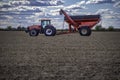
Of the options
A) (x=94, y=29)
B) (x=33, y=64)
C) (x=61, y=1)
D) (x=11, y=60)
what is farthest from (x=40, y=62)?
(x=94, y=29)

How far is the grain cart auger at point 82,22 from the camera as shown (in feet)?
15.1

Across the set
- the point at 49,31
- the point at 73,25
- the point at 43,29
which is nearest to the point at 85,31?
the point at 73,25

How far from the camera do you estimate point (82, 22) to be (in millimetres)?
5012

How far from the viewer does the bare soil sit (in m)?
3.18

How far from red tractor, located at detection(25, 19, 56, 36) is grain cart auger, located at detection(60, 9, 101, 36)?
0.31 meters

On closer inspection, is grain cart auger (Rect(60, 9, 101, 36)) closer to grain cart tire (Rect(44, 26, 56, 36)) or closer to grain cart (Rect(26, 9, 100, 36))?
grain cart (Rect(26, 9, 100, 36))

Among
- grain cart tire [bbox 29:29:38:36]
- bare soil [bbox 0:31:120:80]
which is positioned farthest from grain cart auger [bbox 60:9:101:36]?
grain cart tire [bbox 29:29:38:36]

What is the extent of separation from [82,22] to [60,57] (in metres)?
1.27

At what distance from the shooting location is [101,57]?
157 inches

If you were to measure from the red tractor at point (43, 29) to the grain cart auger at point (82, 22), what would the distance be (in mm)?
311

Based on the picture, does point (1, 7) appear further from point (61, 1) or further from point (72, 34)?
point (72, 34)

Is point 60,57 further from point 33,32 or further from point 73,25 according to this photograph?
point 33,32

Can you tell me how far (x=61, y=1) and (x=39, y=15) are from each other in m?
0.46

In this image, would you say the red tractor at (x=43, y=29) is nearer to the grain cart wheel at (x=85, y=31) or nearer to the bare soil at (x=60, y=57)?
the bare soil at (x=60, y=57)
